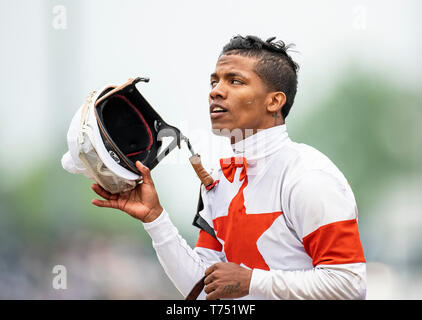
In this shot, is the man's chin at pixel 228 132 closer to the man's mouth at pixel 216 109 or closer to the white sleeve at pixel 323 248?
the man's mouth at pixel 216 109

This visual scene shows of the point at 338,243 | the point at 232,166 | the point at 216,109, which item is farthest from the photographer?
the point at 232,166

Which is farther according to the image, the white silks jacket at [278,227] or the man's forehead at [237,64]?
the man's forehead at [237,64]

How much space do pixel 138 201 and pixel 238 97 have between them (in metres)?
0.53

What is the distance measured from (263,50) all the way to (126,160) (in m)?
0.66

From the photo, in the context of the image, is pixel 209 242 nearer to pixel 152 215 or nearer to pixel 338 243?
pixel 152 215

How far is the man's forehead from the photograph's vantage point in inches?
67.1

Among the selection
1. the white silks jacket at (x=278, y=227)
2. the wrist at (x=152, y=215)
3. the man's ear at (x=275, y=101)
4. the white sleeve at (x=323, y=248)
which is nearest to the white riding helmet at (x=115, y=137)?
the wrist at (x=152, y=215)

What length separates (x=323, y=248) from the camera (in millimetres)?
1449

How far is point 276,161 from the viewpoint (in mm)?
1666

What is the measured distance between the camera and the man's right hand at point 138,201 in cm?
170

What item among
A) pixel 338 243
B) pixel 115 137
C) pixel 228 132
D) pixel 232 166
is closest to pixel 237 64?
pixel 228 132

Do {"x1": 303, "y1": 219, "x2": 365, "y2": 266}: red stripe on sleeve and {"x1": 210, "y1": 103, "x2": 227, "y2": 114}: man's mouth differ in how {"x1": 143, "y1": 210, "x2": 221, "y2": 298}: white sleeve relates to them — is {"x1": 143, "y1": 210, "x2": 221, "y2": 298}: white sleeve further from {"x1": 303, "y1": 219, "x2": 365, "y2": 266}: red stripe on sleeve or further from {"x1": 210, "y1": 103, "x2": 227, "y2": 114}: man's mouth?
{"x1": 303, "y1": 219, "x2": 365, "y2": 266}: red stripe on sleeve

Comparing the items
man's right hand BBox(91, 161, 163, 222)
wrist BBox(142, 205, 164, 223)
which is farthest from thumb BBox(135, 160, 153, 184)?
wrist BBox(142, 205, 164, 223)
